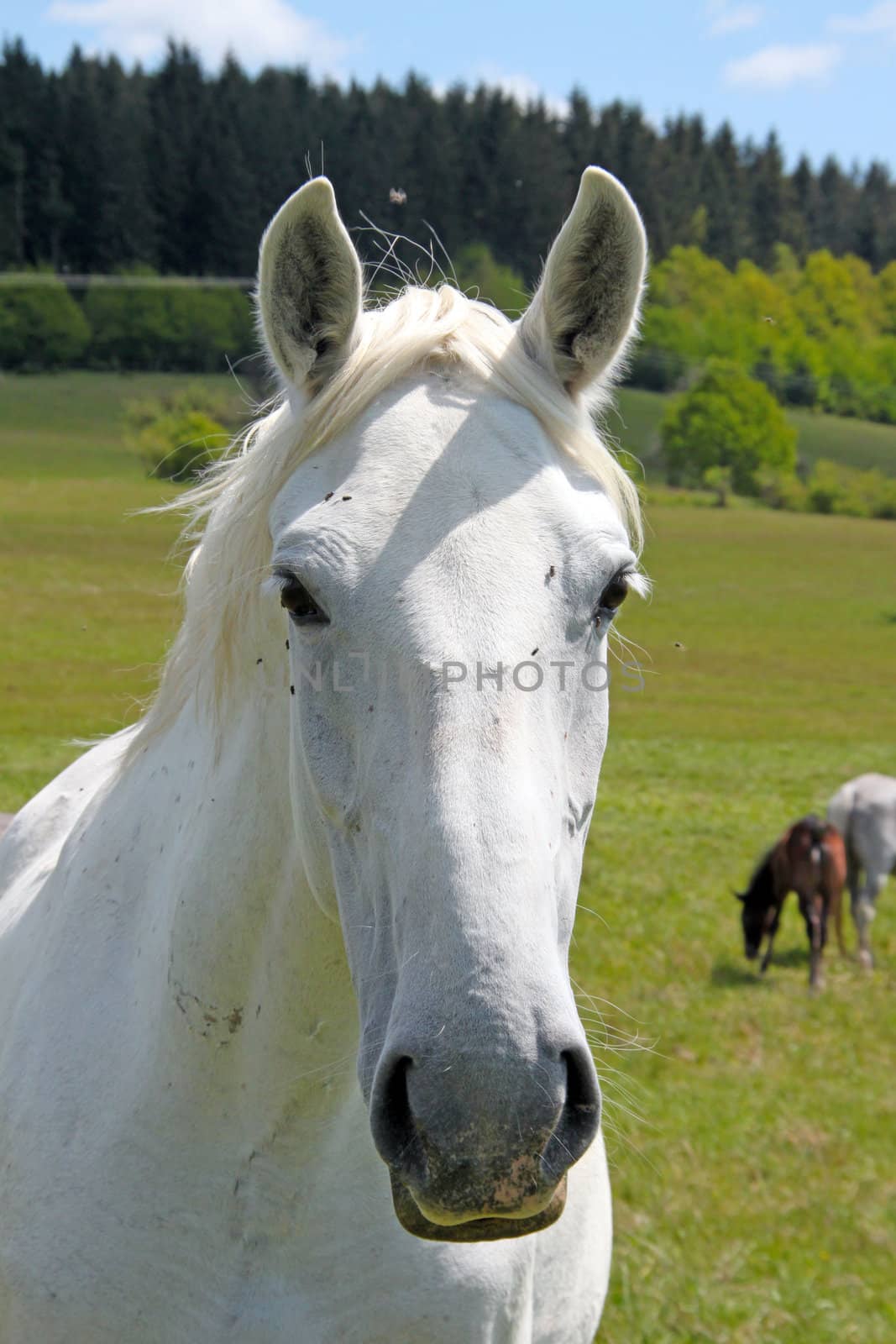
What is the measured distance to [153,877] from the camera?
6.39 feet

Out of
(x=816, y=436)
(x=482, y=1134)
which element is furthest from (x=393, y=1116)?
(x=816, y=436)

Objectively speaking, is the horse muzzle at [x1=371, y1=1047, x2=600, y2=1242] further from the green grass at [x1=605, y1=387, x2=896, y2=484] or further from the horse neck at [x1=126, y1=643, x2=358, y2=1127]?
the green grass at [x1=605, y1=387, x2=896, y2=484]

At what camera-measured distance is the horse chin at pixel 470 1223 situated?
129 centimetres

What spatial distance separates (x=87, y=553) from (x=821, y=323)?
5423 centimetres

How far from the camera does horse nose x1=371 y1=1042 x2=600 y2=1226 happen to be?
1204mm

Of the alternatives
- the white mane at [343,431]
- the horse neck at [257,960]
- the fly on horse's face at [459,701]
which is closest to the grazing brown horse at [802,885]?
the white mane at [343,431]

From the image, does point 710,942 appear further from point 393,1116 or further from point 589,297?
point 393,1116

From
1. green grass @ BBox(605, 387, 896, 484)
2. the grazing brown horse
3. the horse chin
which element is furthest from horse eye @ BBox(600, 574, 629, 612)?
green grass @ BBox(605, 387, 896, 484)

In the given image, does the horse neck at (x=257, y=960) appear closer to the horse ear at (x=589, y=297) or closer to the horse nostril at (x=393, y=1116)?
the horse nostril at (x=393, y=1116)

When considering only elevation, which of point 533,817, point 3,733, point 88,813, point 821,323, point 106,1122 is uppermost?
point 533,817

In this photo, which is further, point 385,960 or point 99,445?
point 99,445

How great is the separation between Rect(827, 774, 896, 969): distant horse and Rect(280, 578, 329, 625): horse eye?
8.14 meters

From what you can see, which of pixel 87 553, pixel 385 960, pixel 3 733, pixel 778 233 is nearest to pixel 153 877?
pixel 385 960

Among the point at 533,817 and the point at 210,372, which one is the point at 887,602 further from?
the point at 533,817
